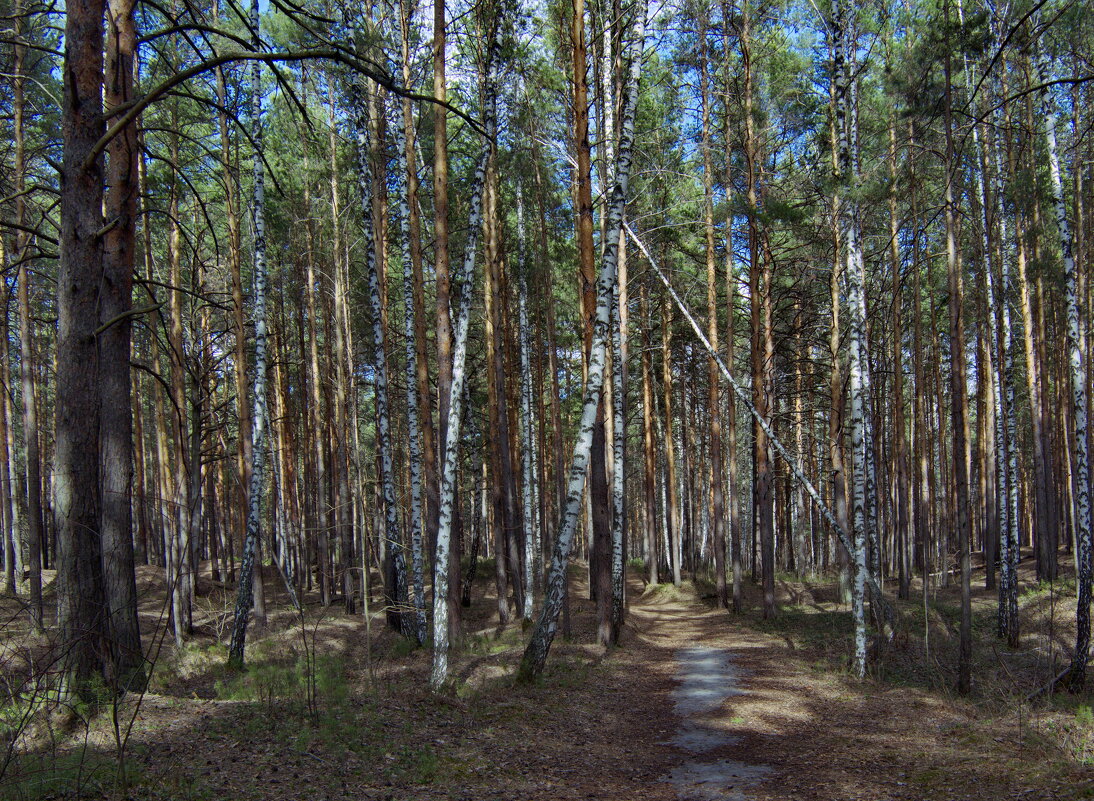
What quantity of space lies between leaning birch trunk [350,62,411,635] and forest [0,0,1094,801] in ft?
0.44

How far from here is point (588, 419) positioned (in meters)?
9.85

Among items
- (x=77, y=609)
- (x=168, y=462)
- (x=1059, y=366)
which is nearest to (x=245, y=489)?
(x=168, y=462)

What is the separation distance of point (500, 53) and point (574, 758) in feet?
33.2

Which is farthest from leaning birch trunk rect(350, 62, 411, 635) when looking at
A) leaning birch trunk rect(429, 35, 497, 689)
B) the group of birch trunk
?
leaning birch trunk rect(429, 35, 497, 689)

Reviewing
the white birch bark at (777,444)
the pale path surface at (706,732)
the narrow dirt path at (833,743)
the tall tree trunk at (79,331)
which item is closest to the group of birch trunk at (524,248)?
the tall tree trunk at (79,331)

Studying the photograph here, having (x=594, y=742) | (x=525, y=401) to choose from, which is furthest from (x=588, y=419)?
(x=525, y=401)

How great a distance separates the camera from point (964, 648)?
9.39 meters

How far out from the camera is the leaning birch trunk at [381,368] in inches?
519

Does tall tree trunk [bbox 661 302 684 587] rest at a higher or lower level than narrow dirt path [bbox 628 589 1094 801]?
higher

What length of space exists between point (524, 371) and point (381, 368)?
381 centimetres

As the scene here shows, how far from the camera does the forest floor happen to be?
4.96 meters

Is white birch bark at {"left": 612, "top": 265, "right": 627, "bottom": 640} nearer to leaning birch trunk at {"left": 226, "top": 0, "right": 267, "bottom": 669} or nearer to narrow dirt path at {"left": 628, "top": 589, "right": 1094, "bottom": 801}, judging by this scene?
narrow dirt path at {"left": 628, "top": 589, "right": 1094, "bottom": 801}

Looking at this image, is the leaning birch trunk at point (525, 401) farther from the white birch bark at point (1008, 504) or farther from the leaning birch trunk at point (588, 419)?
the white birch bark at point (1008, 504)

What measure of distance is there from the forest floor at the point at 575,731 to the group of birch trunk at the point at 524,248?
2.37 ft
